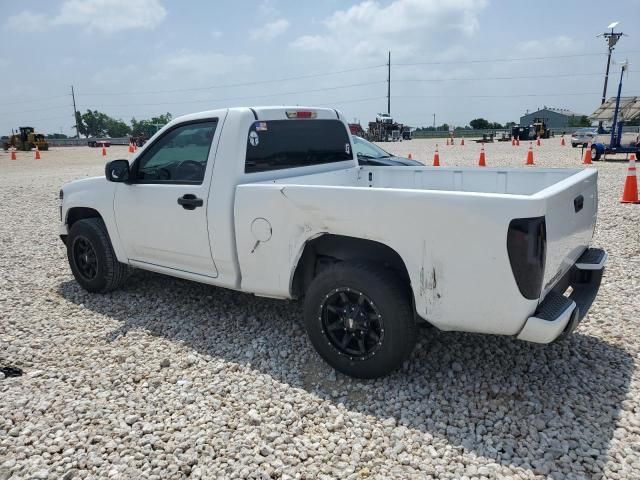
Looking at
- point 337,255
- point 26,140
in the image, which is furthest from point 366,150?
point 26,140

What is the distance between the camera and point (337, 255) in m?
3.58

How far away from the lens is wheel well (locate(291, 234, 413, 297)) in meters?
3.36

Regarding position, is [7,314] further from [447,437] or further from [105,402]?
[447,437]

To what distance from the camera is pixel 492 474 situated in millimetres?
2570

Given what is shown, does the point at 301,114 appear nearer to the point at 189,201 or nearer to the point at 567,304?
the point at 189,201

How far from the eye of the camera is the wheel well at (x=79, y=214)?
208 inches

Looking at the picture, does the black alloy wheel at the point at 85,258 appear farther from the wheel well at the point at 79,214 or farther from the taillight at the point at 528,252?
the taillight at the point at 528,252

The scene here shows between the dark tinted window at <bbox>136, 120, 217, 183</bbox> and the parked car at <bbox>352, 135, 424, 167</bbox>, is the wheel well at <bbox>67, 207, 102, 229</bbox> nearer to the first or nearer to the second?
the dark tinted window at <bbox>136, 120, 217, 183</bbox>

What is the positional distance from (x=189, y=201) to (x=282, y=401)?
1788 mm

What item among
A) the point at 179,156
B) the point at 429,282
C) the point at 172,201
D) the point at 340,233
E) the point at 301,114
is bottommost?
the point at 429,282

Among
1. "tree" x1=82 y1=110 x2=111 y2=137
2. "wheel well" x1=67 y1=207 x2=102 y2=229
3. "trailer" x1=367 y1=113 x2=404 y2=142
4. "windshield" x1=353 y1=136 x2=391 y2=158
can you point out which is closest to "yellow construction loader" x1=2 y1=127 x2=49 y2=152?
"trailer" x1=367 y1=113 x2=404 y2=142

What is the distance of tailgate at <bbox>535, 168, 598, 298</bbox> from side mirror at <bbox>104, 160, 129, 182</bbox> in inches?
139

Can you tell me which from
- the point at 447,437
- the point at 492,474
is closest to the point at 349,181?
the point at 447,437

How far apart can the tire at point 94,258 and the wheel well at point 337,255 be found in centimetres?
232
